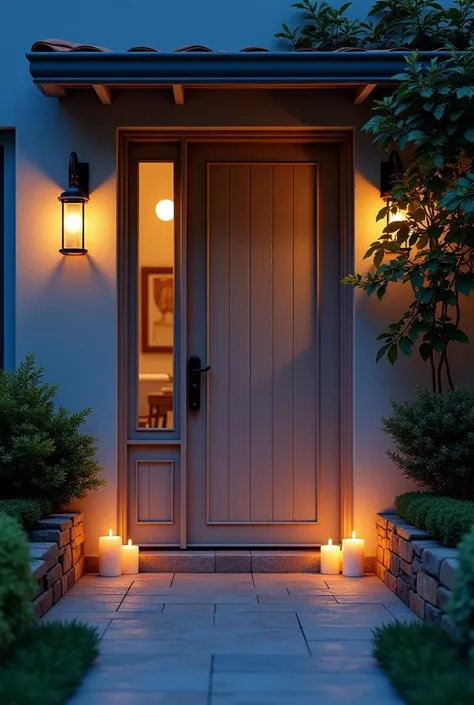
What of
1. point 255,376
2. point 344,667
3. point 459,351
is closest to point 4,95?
point 255,376

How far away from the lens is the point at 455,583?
3.01 m

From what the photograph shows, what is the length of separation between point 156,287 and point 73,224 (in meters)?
0.61

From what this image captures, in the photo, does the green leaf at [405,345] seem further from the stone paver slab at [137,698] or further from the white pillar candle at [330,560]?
the stone paver slab at [137,698]

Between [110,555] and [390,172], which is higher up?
[390,172]

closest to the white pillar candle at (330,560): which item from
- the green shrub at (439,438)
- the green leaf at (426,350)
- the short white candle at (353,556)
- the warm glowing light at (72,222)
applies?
the short white candle at (353,556)

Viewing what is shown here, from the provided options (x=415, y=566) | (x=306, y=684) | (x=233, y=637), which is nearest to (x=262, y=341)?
(x=415, y=566)

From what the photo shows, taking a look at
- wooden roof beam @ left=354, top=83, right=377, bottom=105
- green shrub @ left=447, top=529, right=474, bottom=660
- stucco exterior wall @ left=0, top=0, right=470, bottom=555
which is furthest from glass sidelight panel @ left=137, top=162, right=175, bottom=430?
green shrub @ left=447, top=529, right=474, bottom=660

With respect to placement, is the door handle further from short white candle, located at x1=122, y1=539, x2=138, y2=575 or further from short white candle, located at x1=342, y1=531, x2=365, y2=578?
short white candle, located at x1=342, y1=531, x2=365, y2=578

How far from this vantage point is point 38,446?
4.50 metres

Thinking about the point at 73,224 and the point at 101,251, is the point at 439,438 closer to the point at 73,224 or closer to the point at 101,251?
the point at 101,251

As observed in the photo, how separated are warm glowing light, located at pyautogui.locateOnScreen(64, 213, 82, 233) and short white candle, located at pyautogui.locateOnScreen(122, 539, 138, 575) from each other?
174 centimetres

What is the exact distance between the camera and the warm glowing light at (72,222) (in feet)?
16.9

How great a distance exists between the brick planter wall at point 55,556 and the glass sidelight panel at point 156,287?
0.75m

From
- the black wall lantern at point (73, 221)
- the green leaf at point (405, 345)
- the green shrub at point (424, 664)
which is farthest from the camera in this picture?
the black wall lantern at point (73, 221)
